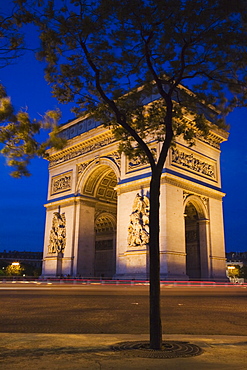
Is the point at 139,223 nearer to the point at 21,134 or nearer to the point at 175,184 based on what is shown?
the point at 175,184

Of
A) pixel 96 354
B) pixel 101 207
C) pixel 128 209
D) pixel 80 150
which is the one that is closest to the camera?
pixel 96 354

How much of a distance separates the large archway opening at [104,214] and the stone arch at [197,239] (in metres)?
7.65

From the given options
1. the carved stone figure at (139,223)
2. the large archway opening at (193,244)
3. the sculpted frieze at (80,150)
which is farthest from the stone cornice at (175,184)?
the sculpted frieze at (80,150)

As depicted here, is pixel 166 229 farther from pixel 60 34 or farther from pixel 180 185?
pixel 60 34

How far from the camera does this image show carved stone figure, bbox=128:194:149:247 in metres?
24.2

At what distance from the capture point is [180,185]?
25250 millimetres

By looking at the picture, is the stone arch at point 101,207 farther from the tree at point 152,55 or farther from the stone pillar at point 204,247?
Result: the tree at point 152,55

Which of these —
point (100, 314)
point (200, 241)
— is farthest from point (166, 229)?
point (100, 314)

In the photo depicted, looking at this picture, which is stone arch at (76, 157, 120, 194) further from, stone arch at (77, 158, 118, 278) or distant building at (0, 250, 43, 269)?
distant building at (0, 250, 43, 269)

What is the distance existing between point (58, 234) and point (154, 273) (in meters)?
27.8

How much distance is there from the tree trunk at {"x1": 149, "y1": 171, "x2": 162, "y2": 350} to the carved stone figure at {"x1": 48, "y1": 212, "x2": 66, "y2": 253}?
88.9 ft

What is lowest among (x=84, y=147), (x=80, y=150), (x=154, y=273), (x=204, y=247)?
(x=154, y=273)

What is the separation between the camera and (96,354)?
3971 mm

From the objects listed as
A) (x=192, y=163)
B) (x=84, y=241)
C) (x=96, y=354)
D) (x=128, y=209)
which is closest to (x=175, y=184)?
(x=192, y=163)
